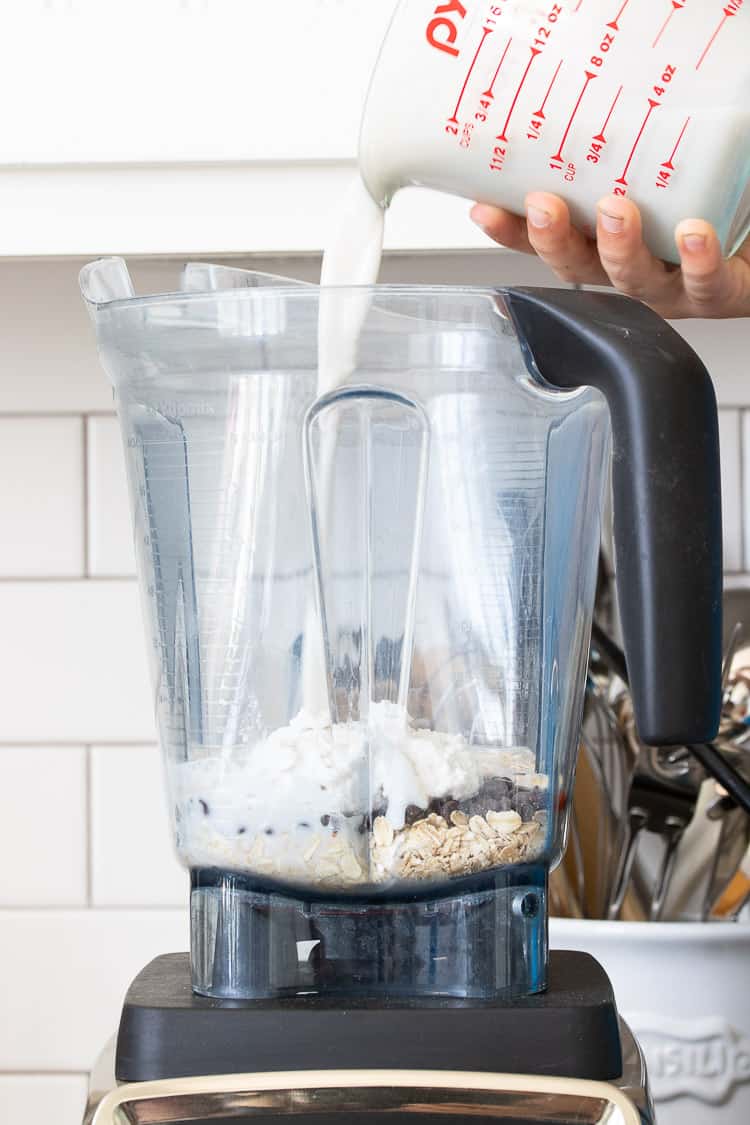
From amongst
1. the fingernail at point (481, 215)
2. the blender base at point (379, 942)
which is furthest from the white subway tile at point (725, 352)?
the blender base at point (379, 942)

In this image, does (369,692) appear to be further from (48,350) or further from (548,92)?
(48,350)

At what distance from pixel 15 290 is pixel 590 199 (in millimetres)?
496

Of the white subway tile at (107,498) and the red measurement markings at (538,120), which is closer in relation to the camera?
the red measurement markings at (538,120)

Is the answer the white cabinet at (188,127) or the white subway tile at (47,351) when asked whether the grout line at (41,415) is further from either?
the white cabinet at (188,127)

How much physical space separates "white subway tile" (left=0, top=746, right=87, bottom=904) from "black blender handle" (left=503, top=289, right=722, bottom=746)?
588mm

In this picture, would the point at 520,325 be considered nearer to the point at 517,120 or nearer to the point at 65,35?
the point at 517,120

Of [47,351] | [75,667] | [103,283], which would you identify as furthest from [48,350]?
[103,283]

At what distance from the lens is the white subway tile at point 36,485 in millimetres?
910

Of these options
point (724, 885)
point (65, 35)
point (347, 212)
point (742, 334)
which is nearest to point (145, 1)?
point (65, 35)

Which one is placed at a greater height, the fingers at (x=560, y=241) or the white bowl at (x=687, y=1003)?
the fingers at (x=560, y=241)

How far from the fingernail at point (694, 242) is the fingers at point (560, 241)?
0.17 ft

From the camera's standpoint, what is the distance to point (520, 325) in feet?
1.43

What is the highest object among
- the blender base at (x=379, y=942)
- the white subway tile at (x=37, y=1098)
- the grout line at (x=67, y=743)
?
the grout line at (x=67, y=743)

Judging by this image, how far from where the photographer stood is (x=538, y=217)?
1.74 feet
